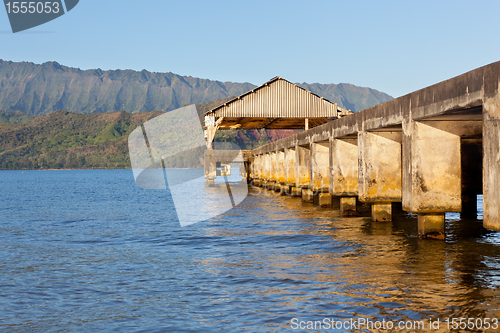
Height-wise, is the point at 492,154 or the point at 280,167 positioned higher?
the point at 280,167

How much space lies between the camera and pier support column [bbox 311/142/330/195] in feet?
77.9

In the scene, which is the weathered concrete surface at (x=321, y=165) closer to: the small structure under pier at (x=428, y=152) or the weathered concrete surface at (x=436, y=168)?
the small structure under pier at (x=428, y=152)

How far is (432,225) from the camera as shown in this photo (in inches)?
521

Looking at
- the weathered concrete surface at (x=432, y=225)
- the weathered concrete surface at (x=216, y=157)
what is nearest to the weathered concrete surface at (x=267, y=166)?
the weathered concrete surface at (x=216, y=157)

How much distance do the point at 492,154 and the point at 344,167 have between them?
11.0 m

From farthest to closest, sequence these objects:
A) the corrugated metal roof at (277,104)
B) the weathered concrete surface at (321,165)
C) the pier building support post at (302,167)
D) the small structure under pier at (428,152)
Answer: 1. the corrugated metal roof at (277,104)
2. the pier building support post at (302,167)
3. the weathered concrete surface at (321,165)
4. the small structure under pier at (428,152)

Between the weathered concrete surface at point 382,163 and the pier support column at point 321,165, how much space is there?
7.89 m

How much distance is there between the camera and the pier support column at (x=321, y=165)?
77.9 ft

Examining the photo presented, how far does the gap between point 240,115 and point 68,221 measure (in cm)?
2069

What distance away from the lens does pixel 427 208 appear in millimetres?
12180

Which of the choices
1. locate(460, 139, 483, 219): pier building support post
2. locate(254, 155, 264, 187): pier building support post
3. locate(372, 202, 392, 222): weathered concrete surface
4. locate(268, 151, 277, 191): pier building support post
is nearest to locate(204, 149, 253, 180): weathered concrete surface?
locate(254, 155, 264, 187): pier building support post

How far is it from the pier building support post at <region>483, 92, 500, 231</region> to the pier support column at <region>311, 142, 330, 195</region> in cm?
1482

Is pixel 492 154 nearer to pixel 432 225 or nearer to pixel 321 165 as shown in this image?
pixel 432 225

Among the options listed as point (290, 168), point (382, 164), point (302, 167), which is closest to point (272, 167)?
point (290, 168)
